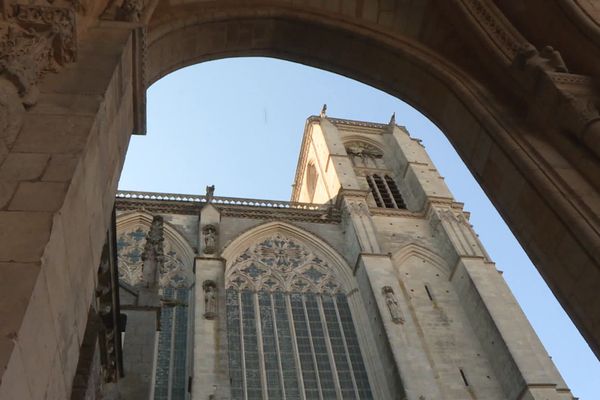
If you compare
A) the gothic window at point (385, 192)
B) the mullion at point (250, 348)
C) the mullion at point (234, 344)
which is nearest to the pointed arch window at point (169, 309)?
the mullion at point (234, 344)

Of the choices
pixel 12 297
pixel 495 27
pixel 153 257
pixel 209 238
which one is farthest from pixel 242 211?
pixel 12 297

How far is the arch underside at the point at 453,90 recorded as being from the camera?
3.69 m

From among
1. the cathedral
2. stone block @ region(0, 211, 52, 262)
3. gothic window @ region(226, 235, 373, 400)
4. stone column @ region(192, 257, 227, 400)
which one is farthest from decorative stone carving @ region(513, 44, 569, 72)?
gothic window @ region(226, 235, 373, 400)

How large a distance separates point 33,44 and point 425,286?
1768 cm

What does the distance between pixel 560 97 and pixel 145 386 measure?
229 inches

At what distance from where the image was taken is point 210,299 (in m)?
16.0

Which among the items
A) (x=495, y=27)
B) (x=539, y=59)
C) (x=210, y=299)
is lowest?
(x=539, y=59)

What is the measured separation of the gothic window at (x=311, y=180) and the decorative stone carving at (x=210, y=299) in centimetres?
1227

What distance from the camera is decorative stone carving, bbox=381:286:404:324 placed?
16422 millimetres

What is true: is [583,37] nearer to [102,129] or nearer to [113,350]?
[102,129]

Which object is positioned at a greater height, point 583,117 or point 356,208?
point 356,208

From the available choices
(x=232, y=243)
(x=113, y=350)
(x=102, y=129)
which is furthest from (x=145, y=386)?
(x=232, y=243)

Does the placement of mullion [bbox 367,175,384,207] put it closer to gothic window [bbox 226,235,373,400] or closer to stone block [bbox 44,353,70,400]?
gothic window [bbox 226,235,373,400]

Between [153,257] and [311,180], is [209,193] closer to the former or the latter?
[311,180]
